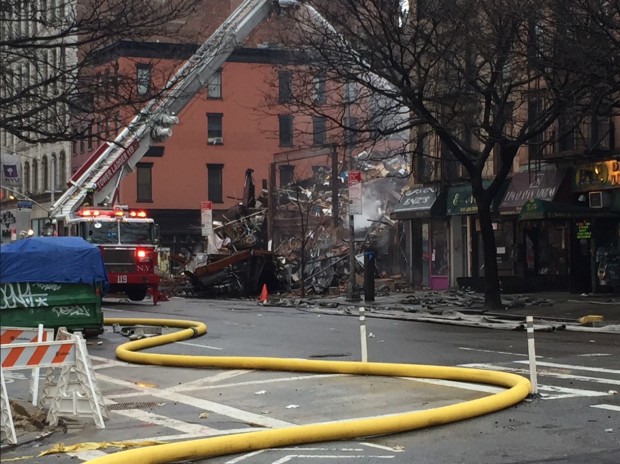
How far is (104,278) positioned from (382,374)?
714 centimetres

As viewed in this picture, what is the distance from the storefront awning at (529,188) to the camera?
28984 millimetres

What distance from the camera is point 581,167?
93.5 ft

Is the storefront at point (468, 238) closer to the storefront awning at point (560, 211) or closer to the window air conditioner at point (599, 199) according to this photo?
the storefront awning at point (560, 211)

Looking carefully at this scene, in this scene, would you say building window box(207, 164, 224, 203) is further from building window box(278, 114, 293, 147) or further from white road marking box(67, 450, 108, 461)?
white road marking box(67, 450, 108, 461)

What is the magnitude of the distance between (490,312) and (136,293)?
12.4 meters

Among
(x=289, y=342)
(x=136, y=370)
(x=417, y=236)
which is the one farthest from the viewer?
(x=417, y=236)

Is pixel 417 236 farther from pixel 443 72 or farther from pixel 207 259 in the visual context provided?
pixel 443 72

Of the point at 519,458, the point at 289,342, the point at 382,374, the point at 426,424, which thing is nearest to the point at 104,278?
the point at 289,342

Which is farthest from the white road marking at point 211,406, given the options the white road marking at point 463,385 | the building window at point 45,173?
the building window at point 45,173

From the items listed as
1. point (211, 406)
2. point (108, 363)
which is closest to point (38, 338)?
point (211, 406)

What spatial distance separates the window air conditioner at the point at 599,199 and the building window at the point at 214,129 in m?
39.7

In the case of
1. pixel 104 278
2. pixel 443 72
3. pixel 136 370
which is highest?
pixel 443 72

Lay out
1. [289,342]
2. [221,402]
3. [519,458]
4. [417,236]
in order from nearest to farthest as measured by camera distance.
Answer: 1. [519,458]
2. [221,402]
3. [289,342]
4. [417,236]

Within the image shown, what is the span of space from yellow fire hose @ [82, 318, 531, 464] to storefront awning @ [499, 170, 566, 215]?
1753 centimetres
